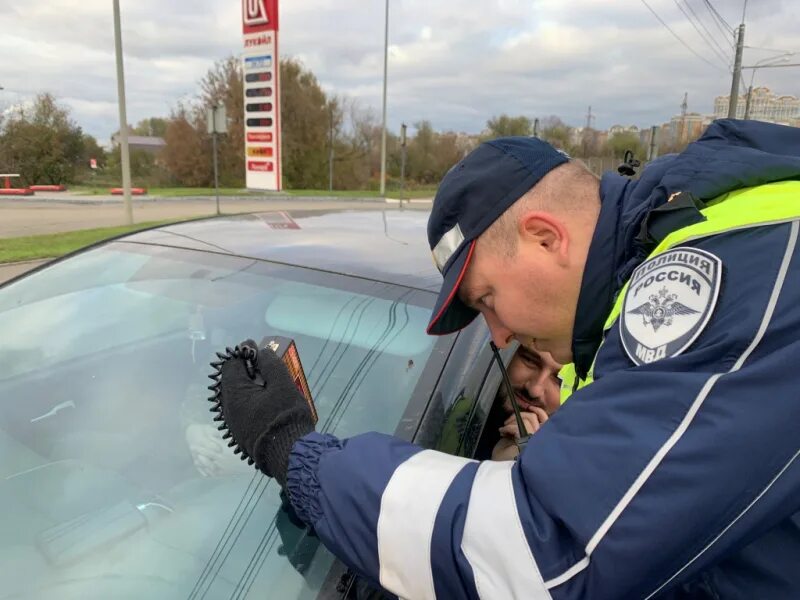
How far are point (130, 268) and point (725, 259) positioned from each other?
1.66 m

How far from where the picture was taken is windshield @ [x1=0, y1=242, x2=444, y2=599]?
3.62 feet

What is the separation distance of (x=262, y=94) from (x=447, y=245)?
1628 cm

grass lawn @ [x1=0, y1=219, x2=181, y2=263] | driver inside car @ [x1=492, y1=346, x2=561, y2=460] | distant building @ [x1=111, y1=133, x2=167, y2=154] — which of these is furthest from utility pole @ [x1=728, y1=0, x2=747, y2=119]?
distant building @ [x1=111, y1=133, x2=167, y2=154]

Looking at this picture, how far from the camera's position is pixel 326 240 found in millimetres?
1909

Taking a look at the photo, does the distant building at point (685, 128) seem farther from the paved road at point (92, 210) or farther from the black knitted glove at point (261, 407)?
the black knitted glove at point (261, 407)

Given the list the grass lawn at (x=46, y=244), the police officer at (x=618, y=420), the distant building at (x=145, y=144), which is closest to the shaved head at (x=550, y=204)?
the police officer at (x=618, y=420)

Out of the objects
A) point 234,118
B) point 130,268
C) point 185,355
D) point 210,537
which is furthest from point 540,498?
point 234,118

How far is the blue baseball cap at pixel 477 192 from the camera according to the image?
107 centimetres

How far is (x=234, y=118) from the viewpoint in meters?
32.9

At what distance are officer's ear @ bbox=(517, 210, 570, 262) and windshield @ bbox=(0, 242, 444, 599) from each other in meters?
0.40

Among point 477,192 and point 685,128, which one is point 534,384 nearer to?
point 477,192

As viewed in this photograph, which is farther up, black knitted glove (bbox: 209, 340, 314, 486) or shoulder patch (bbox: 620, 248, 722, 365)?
shoulder patch (bbox: 620, 248, 722, 365)

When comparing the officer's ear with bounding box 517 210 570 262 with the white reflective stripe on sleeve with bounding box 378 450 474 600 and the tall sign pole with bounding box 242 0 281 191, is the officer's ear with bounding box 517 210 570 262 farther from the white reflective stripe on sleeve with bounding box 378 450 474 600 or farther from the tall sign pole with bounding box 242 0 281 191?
the tall sign pole with bounding box 242 0 281 191

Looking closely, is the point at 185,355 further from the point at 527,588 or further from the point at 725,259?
the point at 725,259
